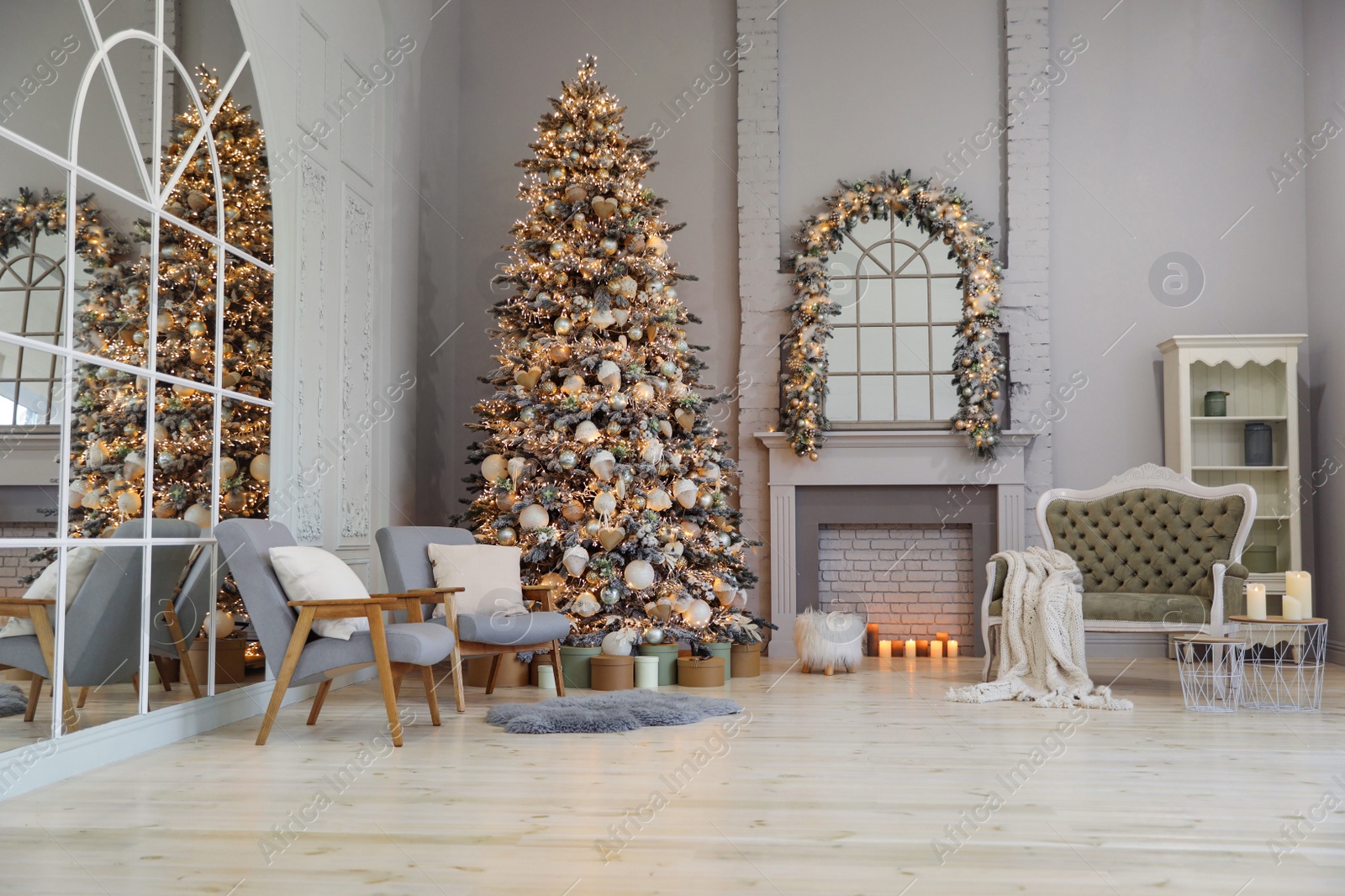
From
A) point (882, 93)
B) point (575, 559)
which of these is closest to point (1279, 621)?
point (575, 559)

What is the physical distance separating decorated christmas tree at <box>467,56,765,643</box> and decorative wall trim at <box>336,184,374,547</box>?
66 cm

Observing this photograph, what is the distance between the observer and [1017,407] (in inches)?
287

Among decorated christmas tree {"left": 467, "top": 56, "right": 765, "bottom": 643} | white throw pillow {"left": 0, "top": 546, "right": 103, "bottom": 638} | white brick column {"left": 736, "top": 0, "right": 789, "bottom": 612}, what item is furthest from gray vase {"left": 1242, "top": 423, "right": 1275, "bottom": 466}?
white throw pillow {"left": 0, "top": 546, "right": 103, "bottom": 638}

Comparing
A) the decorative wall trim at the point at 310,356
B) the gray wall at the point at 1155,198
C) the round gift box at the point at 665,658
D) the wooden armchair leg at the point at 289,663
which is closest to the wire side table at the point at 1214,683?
the gray wall at the point at 1155,198

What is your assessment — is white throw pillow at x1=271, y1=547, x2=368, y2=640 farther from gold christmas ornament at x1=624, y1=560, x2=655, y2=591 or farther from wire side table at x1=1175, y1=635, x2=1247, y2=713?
wire side table at x1=1175, y1=635, x2=1247, y2=713

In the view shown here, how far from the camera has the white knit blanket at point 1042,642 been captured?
5.26 m

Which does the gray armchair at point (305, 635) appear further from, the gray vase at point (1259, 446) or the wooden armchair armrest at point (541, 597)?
the gray vase at point (1259, 446)

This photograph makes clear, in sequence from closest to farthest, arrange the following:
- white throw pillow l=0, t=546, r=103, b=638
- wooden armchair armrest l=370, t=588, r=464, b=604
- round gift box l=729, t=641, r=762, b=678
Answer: white throw pillow l=0, t=546, r=103, b=638 < wooden armchair armrest l=370, t=588, r=464, b=604 < round gift box l=729, t=641, r=762, b=678

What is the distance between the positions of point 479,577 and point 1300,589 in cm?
A: 384

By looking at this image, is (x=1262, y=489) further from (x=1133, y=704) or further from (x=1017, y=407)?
(x=1133, y=704)

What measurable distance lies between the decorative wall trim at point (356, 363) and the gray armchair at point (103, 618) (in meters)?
1.58

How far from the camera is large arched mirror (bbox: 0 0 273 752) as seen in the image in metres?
3.42

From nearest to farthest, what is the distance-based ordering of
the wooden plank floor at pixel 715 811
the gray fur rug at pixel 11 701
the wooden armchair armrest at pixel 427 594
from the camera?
the wooden plank floor at pixel 715 811 → the gray fur rug at pixel 11 701 → the wooden armchair armrest at pixel 427 594

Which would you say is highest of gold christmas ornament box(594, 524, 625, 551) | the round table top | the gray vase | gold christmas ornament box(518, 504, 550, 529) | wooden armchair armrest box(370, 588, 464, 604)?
the gray vase
